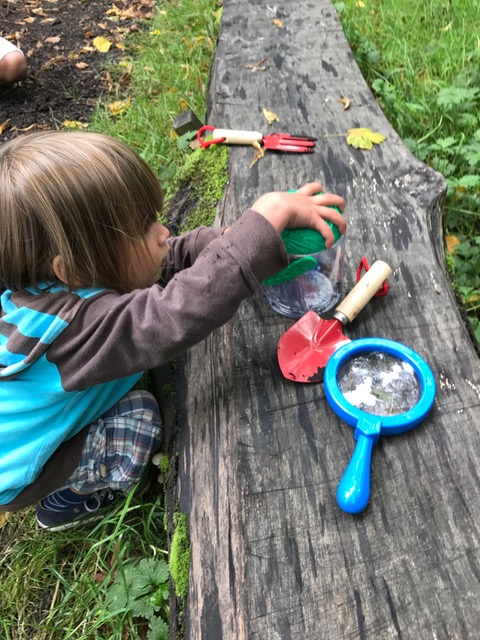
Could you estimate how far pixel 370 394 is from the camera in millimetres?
1408

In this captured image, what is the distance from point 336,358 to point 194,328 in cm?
40

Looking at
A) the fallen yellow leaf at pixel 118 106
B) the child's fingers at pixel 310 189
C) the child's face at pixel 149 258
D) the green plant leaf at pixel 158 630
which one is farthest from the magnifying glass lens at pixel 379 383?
the fallen yellow leaf at pixel 118 106

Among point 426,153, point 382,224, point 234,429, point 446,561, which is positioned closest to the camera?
point 446,561

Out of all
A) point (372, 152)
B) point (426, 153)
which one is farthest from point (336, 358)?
point (426, 153)

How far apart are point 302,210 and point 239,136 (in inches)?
39.6

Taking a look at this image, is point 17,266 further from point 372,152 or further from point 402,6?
point 402,6

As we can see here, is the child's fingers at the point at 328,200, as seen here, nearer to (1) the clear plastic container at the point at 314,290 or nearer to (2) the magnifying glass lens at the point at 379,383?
(1) the clear plastic container at the point at 314,290

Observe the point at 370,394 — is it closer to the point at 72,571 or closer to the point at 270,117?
the point at 72,571

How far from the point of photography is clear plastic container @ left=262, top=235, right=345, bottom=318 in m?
1.72

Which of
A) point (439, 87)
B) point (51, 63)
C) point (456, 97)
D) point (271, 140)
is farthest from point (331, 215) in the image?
point (51, 63)

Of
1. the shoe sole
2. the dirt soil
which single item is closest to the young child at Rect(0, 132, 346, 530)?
the shoe sole

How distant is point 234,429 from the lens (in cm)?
143

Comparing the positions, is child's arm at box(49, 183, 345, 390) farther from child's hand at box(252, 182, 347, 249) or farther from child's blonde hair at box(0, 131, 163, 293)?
child's blonde hair at box(0, 131, 163, 293)

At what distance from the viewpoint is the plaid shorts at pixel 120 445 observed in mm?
1732
